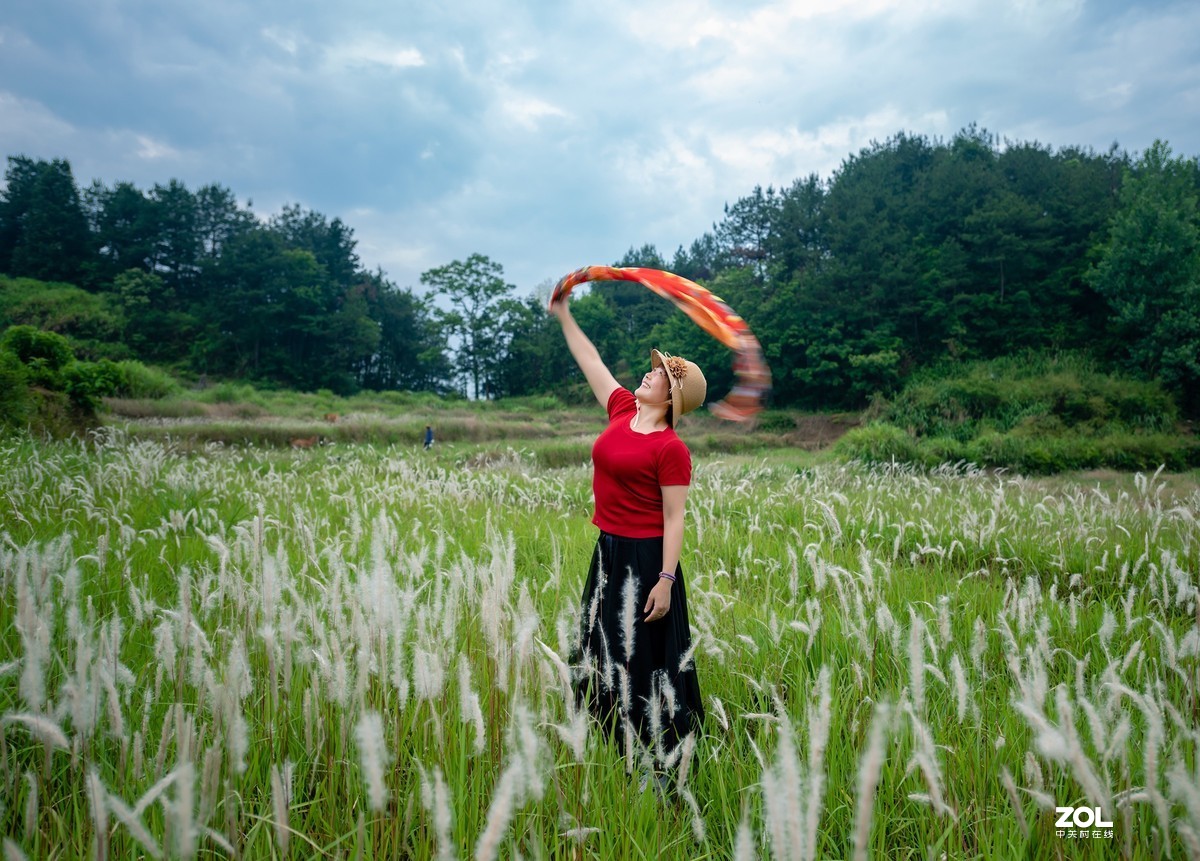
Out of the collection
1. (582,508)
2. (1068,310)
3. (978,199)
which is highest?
(978,199)

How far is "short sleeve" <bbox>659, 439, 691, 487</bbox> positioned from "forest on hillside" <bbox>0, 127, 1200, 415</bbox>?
33.5 metres

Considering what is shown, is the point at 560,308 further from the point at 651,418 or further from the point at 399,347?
the point at 399,347

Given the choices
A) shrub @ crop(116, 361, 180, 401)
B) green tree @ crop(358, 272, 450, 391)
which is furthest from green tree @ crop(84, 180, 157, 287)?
shrub @ crop(116, 361, 180, 401)

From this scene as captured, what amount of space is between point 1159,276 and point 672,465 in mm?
37433

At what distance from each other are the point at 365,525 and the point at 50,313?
4672 centimetres

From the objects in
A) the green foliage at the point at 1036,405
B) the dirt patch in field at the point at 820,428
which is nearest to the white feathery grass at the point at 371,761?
the green foliage at the point at 1036,405

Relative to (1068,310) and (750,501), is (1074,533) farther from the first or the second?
(1068,310)

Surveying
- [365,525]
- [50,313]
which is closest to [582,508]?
[365,525]

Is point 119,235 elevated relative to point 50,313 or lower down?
elevated

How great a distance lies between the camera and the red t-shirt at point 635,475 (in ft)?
8.70

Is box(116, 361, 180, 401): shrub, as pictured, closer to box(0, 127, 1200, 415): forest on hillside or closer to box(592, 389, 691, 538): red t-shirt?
box(0, 127, 1200, 415): forest on hillside

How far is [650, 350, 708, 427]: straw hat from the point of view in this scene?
279 centimetres

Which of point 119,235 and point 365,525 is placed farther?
point 119,235

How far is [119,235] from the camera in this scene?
4872 cm
